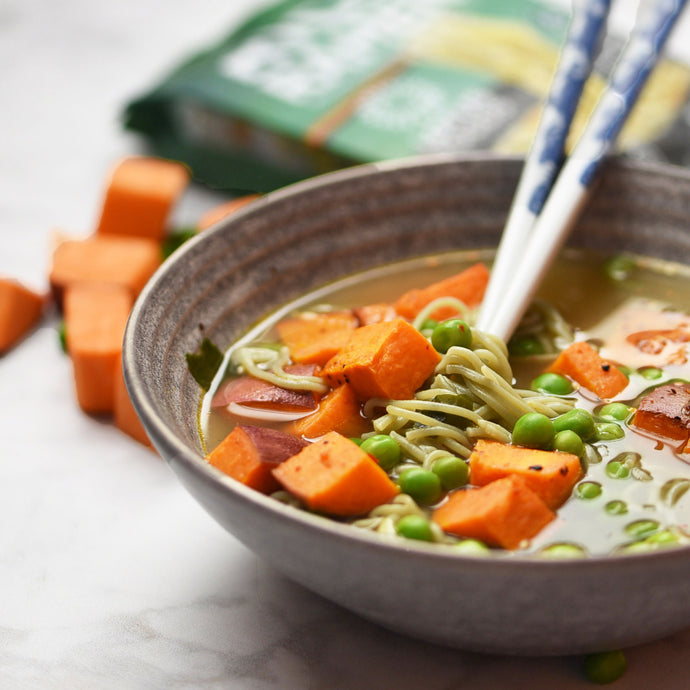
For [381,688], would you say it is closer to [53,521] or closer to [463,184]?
[53,521]

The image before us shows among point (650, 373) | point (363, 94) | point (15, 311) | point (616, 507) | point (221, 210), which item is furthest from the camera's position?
point (363, 94)

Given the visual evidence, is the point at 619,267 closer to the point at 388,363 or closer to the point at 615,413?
the point at 615,413

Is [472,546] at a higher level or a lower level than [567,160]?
lower

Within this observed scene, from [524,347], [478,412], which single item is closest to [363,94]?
[524,347]

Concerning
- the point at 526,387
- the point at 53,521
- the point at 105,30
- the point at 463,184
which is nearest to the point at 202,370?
the point at 53,521

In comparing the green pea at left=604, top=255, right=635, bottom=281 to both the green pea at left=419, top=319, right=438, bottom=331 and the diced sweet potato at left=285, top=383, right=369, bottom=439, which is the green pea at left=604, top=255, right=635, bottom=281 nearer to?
the green pea at left=419, top=319, right=438, bottom=331

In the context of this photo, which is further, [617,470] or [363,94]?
[363,94]

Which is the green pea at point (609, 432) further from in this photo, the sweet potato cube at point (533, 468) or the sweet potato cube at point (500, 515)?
the sweet potato cube at point (500, 515)
